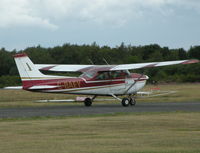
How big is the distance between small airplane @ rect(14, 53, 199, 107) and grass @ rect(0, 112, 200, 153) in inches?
281

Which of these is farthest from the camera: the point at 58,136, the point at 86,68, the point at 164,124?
the point at 86,68

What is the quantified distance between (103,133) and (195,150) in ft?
15.7

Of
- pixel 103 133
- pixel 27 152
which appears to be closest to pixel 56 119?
pixel 103 133

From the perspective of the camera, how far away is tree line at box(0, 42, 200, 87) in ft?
261

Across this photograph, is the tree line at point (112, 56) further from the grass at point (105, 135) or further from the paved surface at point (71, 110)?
the grass at point (105, 135)

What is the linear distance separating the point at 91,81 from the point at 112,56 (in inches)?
2605

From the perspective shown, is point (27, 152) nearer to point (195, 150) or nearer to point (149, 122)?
point (195, 150)

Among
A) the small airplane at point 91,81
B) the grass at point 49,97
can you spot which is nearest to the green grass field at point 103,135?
the small airplane at point 91,81

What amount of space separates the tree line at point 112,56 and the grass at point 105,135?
54.8 m

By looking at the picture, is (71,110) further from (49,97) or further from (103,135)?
(49,97)

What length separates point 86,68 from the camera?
3459 centimetres

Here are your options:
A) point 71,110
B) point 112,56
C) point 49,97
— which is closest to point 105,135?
point 71,110

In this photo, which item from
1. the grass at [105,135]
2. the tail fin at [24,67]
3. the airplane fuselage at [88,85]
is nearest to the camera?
the grass at [105,135]

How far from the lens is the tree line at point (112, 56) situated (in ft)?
261
